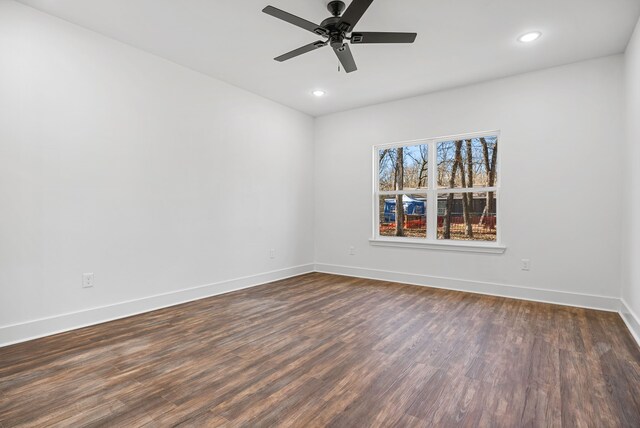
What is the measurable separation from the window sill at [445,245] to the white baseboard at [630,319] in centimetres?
119

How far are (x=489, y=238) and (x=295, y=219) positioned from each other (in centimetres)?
286

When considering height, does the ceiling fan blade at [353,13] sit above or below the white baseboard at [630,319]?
above

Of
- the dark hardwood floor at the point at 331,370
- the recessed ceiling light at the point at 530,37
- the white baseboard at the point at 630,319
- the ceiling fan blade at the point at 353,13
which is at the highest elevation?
the recessed ceiling light at the point at 530,37

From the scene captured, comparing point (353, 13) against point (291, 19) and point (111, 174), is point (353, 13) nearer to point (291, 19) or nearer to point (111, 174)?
point (291, 19)

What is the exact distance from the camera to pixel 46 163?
9.06ft

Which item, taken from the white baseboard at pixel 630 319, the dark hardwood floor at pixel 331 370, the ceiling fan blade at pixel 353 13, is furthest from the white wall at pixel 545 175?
the ceiling fan blade at pixel 353 13

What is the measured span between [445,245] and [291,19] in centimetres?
342

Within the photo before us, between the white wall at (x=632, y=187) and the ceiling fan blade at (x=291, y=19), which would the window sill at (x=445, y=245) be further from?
the ceiling fan blade at (x=291, y=19)

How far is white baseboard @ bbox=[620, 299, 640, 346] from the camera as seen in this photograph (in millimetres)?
2671

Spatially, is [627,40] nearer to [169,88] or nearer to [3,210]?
[169,88]

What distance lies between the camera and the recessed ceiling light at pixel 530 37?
3.02 meters

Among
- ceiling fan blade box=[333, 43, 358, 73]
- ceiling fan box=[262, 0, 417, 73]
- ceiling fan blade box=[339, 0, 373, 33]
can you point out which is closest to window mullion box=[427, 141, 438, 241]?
ceiling fan blade box=[333, 43, 358, 73]

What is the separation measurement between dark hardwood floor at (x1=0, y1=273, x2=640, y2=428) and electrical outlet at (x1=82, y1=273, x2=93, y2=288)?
1.29 ft

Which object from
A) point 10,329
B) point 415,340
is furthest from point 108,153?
point 415,340
